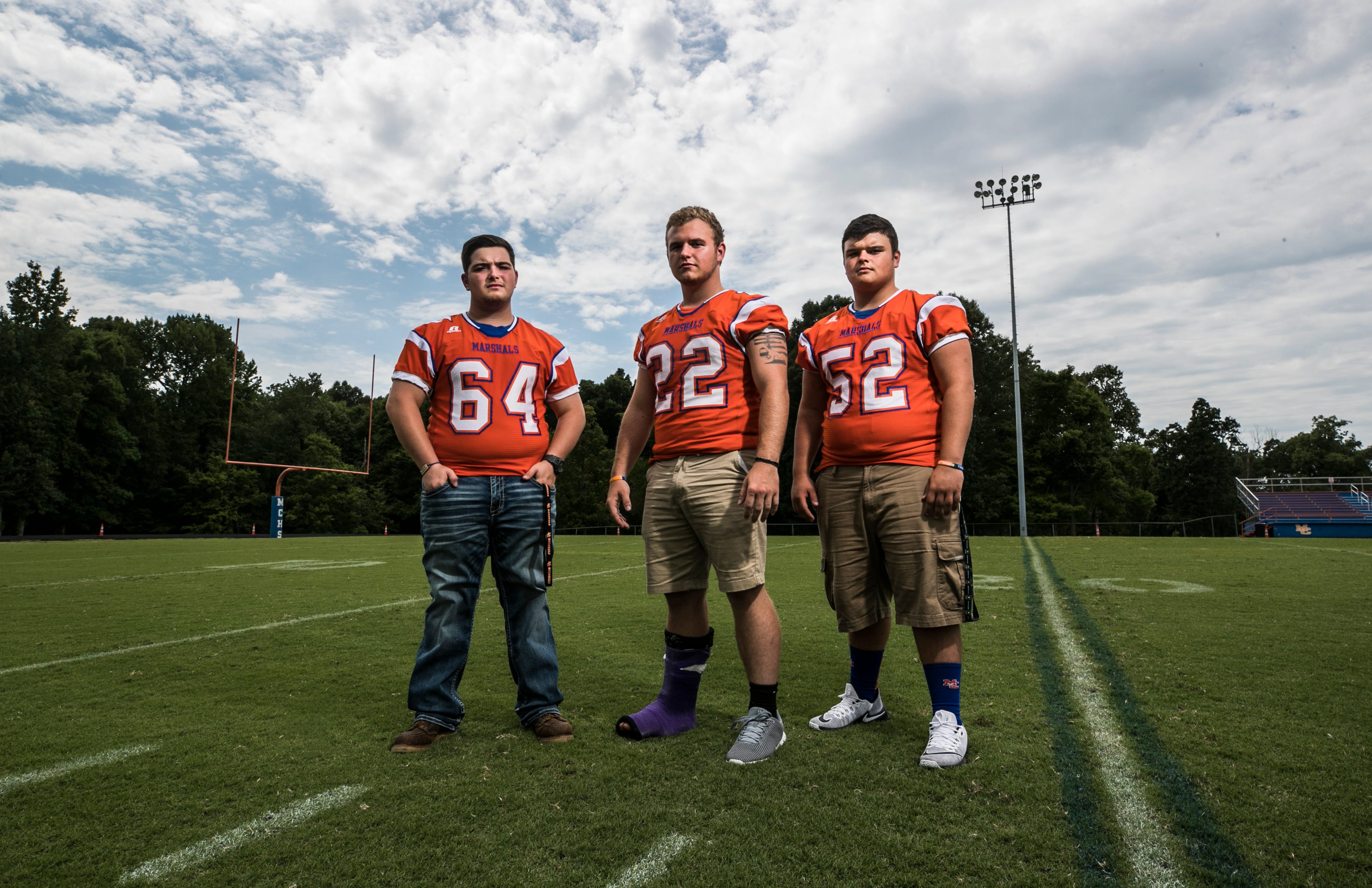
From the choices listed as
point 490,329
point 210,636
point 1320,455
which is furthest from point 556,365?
point 1320,455

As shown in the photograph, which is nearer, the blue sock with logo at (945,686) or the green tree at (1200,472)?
the blue sock with logo at (945,686)

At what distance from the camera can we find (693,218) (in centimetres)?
281

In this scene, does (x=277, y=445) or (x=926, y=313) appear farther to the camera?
(x=277, y=445)

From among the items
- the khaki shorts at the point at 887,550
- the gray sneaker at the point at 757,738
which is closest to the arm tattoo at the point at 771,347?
the khaki shorts at the point at 887,550

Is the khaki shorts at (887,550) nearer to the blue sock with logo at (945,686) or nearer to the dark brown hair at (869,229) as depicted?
the blue sock with logo at (945,686)

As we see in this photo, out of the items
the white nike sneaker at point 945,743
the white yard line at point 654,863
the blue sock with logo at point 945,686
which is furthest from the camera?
the blue sock with logo at point 945,686

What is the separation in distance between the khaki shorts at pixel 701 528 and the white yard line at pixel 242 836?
115 cm

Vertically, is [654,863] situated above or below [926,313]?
below

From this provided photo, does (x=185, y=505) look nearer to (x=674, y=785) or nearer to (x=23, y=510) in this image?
(x=23, y=510)

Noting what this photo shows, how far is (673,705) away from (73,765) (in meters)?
1.88

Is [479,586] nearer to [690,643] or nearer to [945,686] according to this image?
[690,643]

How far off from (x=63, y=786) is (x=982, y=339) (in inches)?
1559

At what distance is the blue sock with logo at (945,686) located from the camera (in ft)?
8.23

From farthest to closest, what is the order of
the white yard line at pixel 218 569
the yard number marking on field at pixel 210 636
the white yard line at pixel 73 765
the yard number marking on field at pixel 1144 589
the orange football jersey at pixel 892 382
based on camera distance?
the white yard line at pixel 218 569
the yard number marking on field at pixel 1144 589
the yard number marking on field at pixel 210 636
the orange football jersey at pixel 892 382
the white yard line at pixel 73 765
